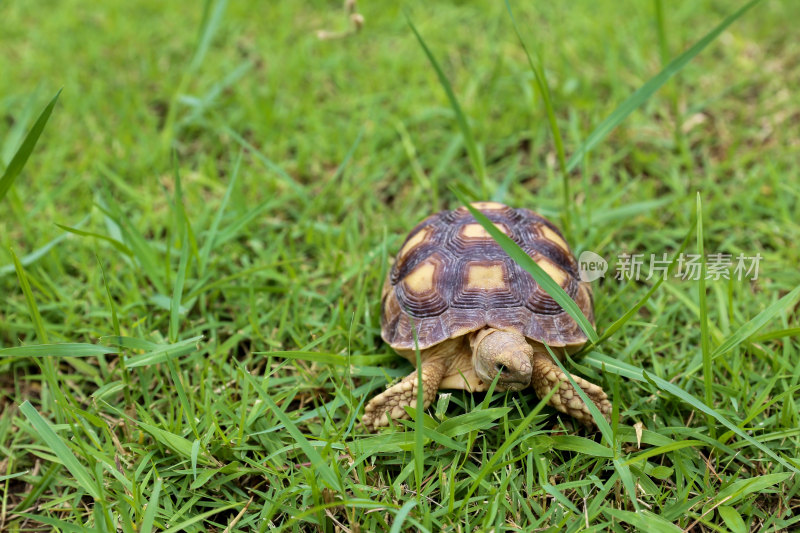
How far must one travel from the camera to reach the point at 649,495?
5.97 ft

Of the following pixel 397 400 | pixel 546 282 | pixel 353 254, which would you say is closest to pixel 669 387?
pixel 546 282

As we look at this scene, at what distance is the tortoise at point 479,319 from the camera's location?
6.32 ft

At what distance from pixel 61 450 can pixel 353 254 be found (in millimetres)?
1368

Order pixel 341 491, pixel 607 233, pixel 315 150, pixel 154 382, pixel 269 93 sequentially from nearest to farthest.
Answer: pixel 341 491, pixel 154 382, pixel 607 233, pixel 315 150, pixel 269 93

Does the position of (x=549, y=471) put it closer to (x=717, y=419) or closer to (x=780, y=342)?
(x=717, y=419)

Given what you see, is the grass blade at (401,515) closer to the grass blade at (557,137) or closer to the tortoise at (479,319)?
the tortoise at (479,319)

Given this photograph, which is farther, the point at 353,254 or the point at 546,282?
the point at 353,254

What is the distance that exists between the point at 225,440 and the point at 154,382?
0.51 meters

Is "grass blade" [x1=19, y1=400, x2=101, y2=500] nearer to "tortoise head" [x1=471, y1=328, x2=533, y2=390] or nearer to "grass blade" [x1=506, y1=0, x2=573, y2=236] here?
"tortoise head" [x1=471, y1=328, x2=533, y2=390]

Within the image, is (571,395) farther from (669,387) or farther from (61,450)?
(61,450)

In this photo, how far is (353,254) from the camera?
108 inches

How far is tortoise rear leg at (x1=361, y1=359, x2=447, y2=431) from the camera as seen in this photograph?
1.97m

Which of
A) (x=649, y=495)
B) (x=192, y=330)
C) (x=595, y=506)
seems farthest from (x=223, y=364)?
(x=649, y=495)

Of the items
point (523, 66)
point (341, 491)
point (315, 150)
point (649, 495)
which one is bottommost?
point (649, 495)
